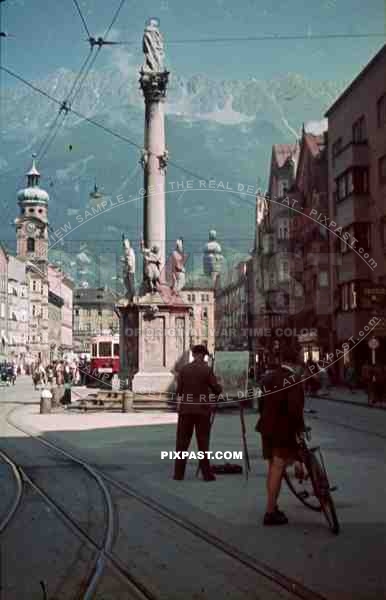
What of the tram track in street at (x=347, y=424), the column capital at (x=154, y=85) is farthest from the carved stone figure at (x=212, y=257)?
the column capital at (x=154, y=85)

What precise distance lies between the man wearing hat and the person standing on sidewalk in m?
2.74

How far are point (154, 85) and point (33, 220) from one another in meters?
9.95

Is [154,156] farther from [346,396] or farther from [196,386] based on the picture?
[196,386]

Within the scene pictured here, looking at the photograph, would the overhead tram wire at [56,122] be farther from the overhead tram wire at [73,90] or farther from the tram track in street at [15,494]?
the tram track in street at [15,494]

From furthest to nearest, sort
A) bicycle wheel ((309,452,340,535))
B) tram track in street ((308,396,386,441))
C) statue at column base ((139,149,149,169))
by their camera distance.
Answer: statue at column base ((139,149,149,169)) → tram track in street ((308,396,386,441)) → bicycle wheel ((309,452,340,535))

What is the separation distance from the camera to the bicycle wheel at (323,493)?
820cm

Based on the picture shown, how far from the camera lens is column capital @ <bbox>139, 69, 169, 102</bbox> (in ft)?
97.1

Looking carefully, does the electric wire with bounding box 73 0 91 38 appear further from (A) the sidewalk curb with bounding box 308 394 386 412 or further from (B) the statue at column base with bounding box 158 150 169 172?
(A) the sidewalk curb with bounding box 308 394 386 412

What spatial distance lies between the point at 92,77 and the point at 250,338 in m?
10.6

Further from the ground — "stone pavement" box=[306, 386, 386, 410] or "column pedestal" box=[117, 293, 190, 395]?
"column pedestal" box=[117, 293, 190, 395]

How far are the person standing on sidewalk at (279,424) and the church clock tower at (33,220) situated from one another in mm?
13483

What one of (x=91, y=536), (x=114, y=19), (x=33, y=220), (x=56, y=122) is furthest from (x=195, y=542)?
(x=33, y=220)

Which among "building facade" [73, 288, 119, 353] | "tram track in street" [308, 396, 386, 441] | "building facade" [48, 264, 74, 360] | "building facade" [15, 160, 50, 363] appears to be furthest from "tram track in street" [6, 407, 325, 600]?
"building facade" [48, 264, 74, 360]

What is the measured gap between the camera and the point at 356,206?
141 feet
